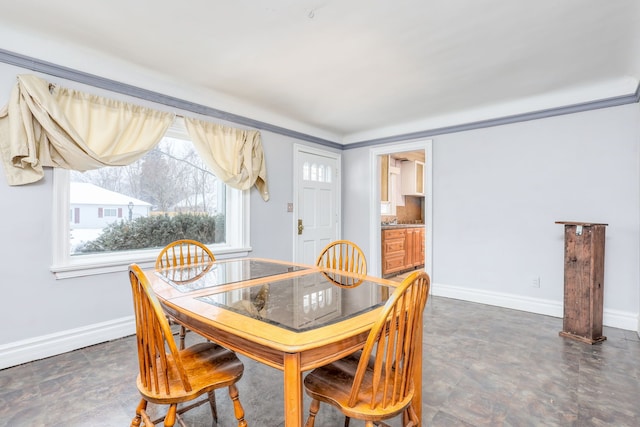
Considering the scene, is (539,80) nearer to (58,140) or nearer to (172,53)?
(172,53)

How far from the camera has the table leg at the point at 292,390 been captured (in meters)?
1.03

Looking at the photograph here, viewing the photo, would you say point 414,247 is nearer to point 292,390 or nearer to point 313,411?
point 313,411

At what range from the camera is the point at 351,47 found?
2.46 meters

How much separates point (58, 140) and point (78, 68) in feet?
2.08

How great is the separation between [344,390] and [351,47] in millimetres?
2276

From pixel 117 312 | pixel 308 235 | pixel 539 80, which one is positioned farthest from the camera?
pixel 308 235

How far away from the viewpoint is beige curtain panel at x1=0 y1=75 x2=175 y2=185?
227 centimetres

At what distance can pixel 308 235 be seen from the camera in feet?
15.2

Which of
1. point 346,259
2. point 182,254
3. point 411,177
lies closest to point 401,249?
point 411,177

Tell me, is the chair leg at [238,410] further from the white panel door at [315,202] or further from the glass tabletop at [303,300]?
the white panel door at [315,202]

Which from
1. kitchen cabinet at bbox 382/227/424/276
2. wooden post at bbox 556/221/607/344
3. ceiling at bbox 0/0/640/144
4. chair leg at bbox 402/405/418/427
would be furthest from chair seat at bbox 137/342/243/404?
kitchen cabinet at bbox 382/227/424/276

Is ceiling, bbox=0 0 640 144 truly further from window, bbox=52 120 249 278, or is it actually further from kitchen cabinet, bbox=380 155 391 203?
kitchen cabinet, bbox=380 155 391 203

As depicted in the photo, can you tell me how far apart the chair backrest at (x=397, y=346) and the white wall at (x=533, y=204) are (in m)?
2.98

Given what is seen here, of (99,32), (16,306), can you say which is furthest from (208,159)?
(16,306)
